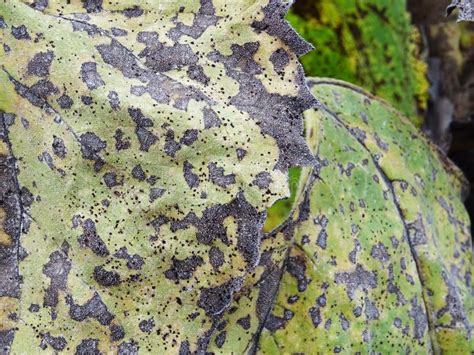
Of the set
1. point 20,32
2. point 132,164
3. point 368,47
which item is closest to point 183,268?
point 132,164

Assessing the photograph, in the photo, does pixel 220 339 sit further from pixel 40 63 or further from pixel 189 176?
pixel 40 63

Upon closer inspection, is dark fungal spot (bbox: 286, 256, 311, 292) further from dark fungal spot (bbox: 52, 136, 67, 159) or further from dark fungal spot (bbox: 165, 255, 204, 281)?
dark fungal spot (bbox: 52, 136, 67, 159)

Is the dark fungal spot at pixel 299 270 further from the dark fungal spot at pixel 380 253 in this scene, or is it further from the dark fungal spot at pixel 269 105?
the dark fungal spot at pixel 269 105

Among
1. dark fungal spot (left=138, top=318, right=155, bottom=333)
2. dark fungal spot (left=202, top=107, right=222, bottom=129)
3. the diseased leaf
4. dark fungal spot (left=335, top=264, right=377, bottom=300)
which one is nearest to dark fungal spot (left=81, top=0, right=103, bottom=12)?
the diseased leaf

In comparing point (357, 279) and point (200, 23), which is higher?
point (200, 23)

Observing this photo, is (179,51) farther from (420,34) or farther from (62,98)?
(420,34)
